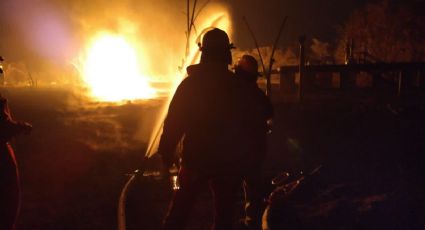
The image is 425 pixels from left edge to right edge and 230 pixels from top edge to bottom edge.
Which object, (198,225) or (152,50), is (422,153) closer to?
(198,225)

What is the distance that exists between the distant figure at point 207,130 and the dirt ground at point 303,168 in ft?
6.25

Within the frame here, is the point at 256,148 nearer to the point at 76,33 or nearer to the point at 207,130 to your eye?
the point at 207,130

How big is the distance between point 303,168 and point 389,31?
23443 millimetres

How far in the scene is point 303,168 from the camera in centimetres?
→ 806

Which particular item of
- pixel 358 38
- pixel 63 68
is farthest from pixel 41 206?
pixel 63 68

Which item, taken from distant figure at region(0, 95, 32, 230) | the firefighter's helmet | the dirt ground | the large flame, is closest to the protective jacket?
the firefighter's helmet

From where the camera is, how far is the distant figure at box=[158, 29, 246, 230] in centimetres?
336

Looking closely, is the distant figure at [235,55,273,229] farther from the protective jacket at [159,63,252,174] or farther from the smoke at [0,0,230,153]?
the smoke at [0,0,230,153]

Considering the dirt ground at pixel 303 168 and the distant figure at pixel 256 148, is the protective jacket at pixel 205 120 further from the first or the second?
the dirt ground at pixel 303 168

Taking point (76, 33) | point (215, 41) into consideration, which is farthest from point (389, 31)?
point (76, 33)

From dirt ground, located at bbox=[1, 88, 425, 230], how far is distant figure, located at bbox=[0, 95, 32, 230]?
5.80 ft

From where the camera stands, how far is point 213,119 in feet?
11.1

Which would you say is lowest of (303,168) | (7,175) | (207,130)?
(303,168)

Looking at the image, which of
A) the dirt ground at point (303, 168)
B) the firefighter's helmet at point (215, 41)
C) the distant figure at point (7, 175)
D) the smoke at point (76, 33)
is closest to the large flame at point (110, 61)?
the smoke at point (76, 33)
